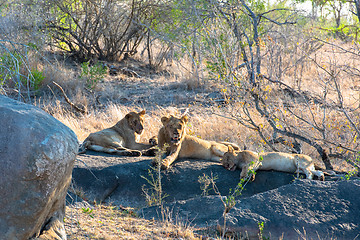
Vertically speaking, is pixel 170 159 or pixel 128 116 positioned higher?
pixel 128 116

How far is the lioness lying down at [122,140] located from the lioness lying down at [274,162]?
1.50m

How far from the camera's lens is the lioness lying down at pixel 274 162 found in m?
6.26

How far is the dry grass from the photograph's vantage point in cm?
425

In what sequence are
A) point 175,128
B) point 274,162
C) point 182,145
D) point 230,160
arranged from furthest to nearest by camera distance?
point 182,145 → point 175,128 → point 230,160 → point 274,162

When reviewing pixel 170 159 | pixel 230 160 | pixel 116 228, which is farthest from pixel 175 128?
pixel 116 228

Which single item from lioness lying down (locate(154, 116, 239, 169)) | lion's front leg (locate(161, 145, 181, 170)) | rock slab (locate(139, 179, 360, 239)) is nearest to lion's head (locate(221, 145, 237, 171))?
lioness lying down (locate(154, 116, 239, 169))

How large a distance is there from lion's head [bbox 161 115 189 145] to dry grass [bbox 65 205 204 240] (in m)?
1.92

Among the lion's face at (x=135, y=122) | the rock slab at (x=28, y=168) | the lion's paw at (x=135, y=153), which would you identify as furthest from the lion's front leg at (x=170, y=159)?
the rock slab at (x=28, y=168)

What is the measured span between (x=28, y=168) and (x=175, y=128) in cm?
402

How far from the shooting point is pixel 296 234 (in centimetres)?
464

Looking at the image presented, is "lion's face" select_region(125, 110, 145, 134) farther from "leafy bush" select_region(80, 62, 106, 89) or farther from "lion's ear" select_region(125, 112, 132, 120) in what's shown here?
"leafy bush" select_region(80, 62, 106, 89)

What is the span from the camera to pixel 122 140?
7844 millimetres

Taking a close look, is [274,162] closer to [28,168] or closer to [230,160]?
[230,160]

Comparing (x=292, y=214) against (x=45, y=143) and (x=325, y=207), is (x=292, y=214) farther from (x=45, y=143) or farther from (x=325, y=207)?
(x=45, y=143)
